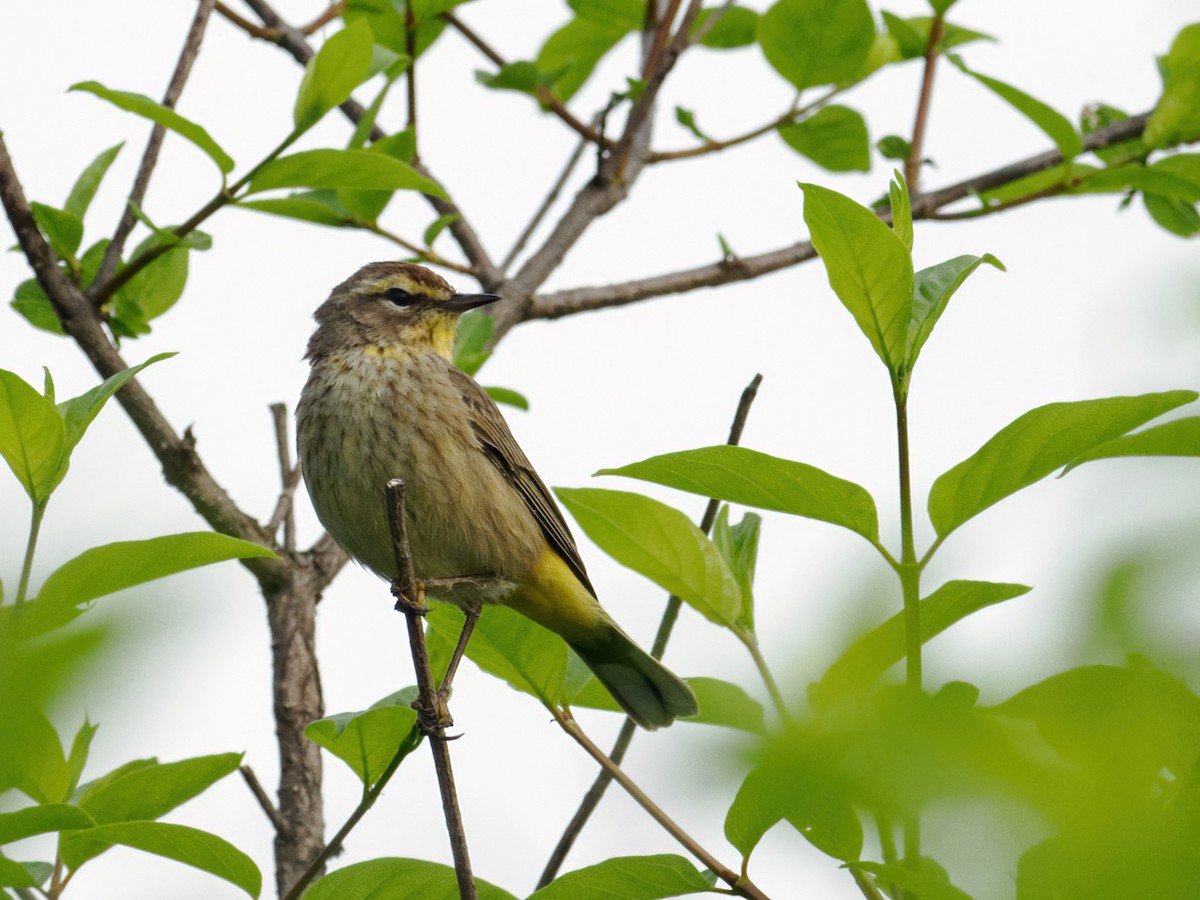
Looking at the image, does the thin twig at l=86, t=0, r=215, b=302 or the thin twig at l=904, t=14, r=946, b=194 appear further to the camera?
the thin twig at l=904, t=14, r=946, b=194

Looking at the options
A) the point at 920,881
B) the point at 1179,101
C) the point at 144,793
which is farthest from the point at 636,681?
the point at 920,881

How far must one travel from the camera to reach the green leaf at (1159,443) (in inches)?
69.4

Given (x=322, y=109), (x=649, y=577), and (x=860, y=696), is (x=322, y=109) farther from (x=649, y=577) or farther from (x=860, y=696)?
(x=860, y=696)

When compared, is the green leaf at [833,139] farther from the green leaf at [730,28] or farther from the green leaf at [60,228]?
the green leaf at [60,228]

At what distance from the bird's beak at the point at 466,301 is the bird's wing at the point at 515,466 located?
0.39 m

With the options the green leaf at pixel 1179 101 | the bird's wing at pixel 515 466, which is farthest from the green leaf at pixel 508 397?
the green leaf at pixel 1179 101

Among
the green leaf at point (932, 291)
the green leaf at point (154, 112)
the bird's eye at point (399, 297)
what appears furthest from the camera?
the bird's eye at point (399, 297)

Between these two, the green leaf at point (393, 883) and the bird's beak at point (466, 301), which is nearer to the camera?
the green leaf at point (393, 883)

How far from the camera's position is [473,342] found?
555 cm

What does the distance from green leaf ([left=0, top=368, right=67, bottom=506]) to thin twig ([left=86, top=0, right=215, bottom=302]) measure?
6.49ft

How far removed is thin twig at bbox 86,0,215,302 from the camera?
4.69 meters

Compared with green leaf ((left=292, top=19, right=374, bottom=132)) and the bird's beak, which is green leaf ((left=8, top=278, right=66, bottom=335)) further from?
the bird's beak

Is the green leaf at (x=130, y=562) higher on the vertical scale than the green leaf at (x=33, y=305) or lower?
lower

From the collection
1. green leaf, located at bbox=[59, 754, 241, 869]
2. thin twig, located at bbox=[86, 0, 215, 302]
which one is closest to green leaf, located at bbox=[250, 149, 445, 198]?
thin twig, located at bbox=[86, 0, 215, 302]
